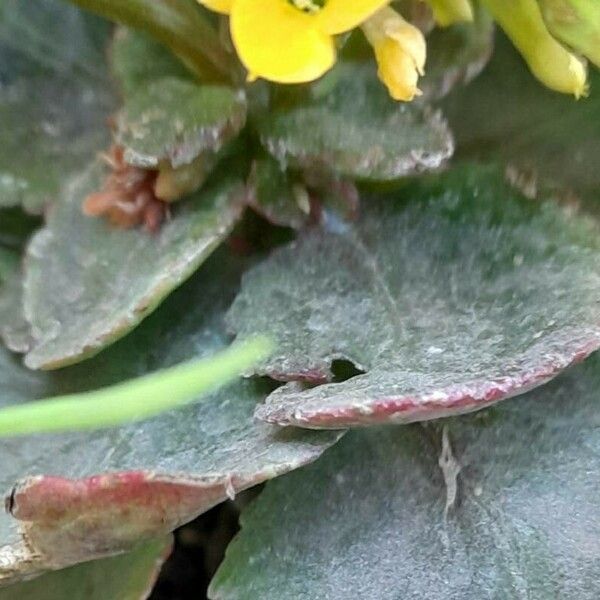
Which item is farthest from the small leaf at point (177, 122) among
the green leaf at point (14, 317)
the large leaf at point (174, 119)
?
the green leaf at point (14, 317)

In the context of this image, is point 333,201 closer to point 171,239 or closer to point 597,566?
point 171,239

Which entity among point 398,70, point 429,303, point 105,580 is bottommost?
point 105,580

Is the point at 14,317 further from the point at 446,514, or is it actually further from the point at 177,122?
the point at 446,514

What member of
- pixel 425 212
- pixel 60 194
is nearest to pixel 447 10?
pixel 425 212

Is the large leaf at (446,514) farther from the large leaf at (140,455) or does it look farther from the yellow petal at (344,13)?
the yellow petal at (344,13)

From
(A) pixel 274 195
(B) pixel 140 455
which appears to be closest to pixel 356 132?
(A) pixel 274 195

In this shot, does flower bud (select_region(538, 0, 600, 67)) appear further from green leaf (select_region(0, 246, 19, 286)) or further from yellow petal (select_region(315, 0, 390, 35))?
green leaf (select_region(0, 246, 19, 286))
